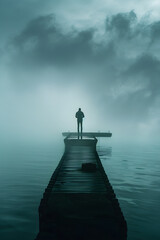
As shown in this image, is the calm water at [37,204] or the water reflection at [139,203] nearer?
the calm water at [37,204]

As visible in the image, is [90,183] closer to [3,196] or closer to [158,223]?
[158,223]

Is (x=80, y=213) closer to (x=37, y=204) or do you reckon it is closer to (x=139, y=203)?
(x=37, y=204)

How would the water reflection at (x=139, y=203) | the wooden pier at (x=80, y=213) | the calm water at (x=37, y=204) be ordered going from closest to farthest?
the wooden pier at (x=80, y=213), the calm water at (x=37, y=204), the water reflection at (x=139, y=203)

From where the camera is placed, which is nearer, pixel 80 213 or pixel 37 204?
pixel 80 213

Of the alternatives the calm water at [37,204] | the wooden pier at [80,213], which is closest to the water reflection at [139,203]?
the calm water at [37,204]

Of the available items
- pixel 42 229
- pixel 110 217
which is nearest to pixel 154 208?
pixel 110 217

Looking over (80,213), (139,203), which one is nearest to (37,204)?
(139,203)

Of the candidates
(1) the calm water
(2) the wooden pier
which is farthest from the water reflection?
(2) the wooden pier

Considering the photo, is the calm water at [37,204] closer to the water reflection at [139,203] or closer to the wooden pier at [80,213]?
the water reflection at [139,203]

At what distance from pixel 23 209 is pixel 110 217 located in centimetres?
780

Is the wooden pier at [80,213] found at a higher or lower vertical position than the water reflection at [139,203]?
higher

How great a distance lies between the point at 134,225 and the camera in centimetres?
1259

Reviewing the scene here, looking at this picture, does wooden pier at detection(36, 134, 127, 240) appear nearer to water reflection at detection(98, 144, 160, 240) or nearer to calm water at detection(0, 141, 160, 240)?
calm water at detection(0, 141, 160, 240)

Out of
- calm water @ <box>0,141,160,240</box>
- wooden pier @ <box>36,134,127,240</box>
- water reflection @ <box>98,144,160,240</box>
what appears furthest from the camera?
water reflection @ <box>98,144,160,240</box>
